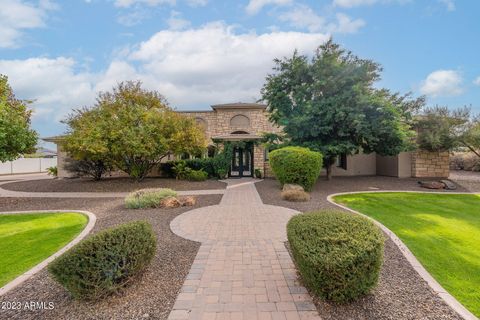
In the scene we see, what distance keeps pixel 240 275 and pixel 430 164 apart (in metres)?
19.1

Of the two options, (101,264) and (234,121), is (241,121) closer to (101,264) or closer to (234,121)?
(234,121)

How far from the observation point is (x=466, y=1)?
762 cm

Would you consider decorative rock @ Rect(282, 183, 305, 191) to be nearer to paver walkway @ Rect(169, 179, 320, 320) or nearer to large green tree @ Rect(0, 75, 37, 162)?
paver walkway @ Rect(169, 179, 320, 320)

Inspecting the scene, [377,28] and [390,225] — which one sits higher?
[377,28]

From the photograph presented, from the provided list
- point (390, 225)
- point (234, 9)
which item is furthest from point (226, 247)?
point (234, 9)

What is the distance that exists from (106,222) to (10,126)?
6.43m

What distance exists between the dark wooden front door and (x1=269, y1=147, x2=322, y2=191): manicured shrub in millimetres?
8218

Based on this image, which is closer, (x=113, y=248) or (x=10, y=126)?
(x=113, y=248)

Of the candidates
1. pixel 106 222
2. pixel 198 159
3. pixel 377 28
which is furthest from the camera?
pixel 198 159

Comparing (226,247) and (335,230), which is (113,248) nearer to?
(226,247)

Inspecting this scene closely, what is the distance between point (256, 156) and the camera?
19.3 meters

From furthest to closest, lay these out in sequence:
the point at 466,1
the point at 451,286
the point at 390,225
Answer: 1. the point at 466,1
2. the point at 390,225
3. the point at 451,286

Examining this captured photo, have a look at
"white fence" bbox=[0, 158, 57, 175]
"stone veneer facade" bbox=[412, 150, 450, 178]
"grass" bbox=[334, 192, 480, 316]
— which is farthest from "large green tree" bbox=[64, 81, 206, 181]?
"white fence" bbox=[0, 158, 57, 175]

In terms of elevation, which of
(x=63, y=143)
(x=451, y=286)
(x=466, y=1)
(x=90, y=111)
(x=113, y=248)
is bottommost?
(x=451, y=286)
